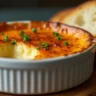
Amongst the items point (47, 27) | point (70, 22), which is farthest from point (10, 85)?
point (70, 22)

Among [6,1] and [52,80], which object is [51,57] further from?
[6,1]

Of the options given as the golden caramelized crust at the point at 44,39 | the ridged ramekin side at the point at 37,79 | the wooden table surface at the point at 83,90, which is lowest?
the wooden table surface at the point at 83,90

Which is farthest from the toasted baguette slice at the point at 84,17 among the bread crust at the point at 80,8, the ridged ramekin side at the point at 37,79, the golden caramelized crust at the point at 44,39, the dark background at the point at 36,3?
the dark background at the point at 36,3

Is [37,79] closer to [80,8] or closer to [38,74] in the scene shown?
[38,74]

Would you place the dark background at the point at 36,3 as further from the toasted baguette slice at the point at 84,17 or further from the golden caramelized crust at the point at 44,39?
the golden caramelized crust at the point at 44,39

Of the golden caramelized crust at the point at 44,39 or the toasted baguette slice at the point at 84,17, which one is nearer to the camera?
the golden caramelized crust at the point at 44,39

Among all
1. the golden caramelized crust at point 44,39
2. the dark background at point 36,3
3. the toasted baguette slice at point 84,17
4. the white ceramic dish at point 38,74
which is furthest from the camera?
the dark background at point 36,3

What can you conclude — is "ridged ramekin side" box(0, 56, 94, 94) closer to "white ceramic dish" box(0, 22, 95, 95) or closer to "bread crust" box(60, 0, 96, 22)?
"white ceramic dish" box(0, 22, 95, 95)

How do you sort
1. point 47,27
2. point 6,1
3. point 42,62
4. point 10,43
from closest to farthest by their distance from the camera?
point 42,62 < point 10,43 < point 47,27 < point 6,1
